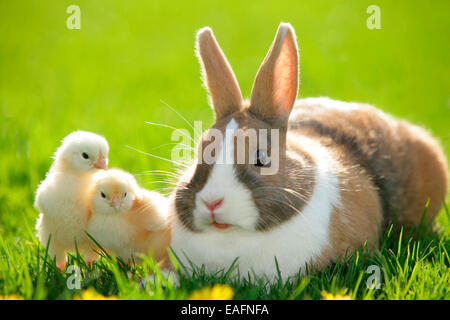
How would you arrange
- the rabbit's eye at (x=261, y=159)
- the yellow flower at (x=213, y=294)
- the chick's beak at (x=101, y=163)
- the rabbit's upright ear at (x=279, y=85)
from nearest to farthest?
1. the yellow flower at (x=213, y=294)
2. the rabbit's eye at (x=261, y=159)
3. the rabbit's upright ear at (x=279, y=85)
4. the chick's beak at (x=101, y=163)

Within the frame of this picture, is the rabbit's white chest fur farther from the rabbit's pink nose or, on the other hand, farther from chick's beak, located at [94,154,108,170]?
chick's beak, located at [94,154,108,170]

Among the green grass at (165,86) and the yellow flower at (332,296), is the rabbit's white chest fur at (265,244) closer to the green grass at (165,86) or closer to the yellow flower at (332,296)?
the green grass at (165,86)

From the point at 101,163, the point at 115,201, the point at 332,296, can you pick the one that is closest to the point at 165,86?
the point at 101,163

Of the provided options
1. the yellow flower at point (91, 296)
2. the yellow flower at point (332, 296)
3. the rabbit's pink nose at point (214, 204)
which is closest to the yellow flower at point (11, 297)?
the yellow flower at point (91, 296)

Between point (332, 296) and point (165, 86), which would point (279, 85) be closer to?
point (332, 296)

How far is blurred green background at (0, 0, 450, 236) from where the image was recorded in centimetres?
570

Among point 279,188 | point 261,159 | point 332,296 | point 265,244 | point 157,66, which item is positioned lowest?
point 332,296

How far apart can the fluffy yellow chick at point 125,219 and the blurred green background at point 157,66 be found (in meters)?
1.11

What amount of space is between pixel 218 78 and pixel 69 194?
106 centimetres

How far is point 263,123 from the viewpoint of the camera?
312 centimetres

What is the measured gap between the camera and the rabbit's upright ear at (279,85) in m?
3.09

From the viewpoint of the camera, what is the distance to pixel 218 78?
3.29 m
